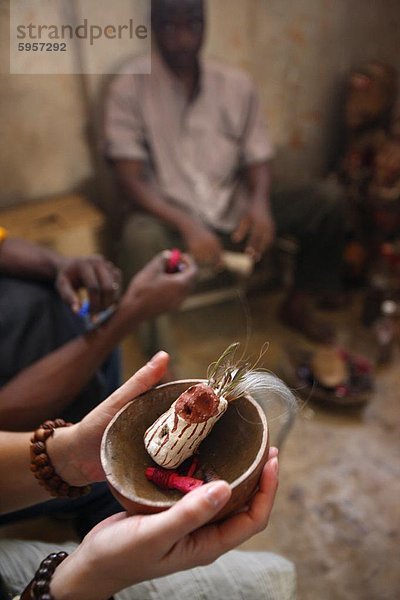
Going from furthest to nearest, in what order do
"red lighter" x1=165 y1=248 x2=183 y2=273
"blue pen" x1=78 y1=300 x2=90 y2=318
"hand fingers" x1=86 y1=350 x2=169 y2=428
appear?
"red lighter" x1=165 y1=248 x2=183 y2=273 < "blue pen" x1=78 y1=300 x2=90 y2=318 < "hand fingers" x1=86 y1=350 x2=169 y2=428

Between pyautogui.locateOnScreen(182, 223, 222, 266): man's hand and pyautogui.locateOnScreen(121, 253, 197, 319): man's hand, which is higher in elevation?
pyautogui.locateOnScreen(121, 253, 197, 319): man's hand

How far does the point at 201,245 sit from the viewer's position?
1865 mm

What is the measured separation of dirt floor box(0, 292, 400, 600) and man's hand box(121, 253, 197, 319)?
0.42ft

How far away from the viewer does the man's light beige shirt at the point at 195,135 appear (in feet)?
6.04

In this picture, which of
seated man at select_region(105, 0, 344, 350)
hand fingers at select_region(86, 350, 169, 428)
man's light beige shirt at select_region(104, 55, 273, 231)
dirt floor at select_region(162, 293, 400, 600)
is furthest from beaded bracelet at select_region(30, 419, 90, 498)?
man's light beige shirt at select_region(104, 55, 273, 231)

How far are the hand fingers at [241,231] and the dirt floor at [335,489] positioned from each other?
0.37 metres

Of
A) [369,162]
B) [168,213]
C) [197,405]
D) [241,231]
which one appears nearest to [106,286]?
[197,405]

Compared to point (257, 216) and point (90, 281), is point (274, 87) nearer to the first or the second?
point (257, 216)

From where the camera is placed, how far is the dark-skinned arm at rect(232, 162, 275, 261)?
202cm

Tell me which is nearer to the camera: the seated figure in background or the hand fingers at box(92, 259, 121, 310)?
the hand fingers at box(92, 259, 121, 310)

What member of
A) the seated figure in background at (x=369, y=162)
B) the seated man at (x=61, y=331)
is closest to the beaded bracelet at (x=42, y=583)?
the seated man at (x=61, y=331)

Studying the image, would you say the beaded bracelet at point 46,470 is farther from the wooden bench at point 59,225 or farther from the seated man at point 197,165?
the wooden bench at point 59,225

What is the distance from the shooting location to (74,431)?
680 mm

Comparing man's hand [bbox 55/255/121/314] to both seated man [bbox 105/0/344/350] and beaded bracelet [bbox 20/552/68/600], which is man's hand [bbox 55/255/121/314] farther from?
beaded bracelet [bbox 20/552/68/600]
